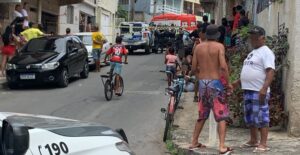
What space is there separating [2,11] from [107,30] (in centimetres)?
2414

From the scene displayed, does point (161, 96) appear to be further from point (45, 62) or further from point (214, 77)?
point (214, 77)

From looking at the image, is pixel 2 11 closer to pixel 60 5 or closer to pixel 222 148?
pixel 60 5

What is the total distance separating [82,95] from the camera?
1489 cm

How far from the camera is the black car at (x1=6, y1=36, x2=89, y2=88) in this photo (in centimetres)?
1597

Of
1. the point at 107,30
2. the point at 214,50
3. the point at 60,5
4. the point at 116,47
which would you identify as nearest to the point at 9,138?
the point at 214,50

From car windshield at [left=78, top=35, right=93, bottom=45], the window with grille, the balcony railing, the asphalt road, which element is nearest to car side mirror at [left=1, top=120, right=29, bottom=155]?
the asphalt road

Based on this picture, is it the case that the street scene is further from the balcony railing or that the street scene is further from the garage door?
the balcony railing

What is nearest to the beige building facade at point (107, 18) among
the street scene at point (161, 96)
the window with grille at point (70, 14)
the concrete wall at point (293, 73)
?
the window with grille at point (70, 14)

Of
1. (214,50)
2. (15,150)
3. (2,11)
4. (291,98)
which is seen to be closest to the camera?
(15,150)

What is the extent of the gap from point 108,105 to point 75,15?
23381 mm

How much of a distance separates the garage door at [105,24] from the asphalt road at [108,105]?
2702cm

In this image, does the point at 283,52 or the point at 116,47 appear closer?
the point at 283,52

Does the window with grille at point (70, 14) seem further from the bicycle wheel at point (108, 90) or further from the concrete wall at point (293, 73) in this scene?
the concrete wall at point (293, 73)

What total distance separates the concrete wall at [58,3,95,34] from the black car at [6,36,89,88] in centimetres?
1447
